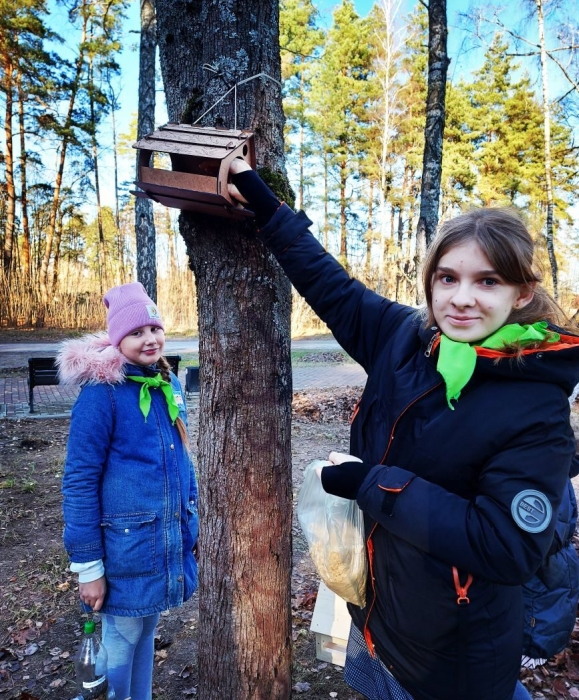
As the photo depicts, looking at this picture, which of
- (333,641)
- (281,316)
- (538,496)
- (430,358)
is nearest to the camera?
(538,496)

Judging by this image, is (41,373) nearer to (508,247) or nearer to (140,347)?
(140,347)

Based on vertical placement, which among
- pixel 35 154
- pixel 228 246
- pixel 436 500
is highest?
pixel 35 154

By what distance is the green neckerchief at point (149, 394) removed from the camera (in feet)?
6.38

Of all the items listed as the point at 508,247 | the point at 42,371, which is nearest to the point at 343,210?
the point at 42,371

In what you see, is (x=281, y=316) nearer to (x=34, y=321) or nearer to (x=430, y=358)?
(x=430, y=358)

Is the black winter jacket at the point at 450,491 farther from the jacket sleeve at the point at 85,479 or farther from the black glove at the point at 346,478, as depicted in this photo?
the jacket sleeve at the point at 85,479

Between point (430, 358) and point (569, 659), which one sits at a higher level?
point (430, 358)

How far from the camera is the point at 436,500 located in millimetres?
1188

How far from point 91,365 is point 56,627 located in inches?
82.5

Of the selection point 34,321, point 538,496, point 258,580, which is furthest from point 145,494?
point 34,321

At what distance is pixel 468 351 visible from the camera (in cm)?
125

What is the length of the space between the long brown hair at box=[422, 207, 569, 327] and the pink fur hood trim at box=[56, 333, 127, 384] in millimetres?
1286

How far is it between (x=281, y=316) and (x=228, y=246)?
1.09 feet

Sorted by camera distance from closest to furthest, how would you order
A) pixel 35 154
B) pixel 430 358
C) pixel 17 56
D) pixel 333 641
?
pixel 430 358, pixel 333 641, pixel 17 56, pixel 35 154
